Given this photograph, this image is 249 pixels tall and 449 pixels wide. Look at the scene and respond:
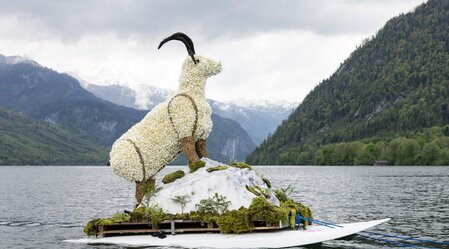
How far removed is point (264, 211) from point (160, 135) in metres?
5.44

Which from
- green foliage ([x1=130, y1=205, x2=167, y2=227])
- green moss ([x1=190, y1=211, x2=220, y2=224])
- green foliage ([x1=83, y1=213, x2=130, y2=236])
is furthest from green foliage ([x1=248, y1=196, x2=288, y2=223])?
green foliage ([x1=83, y1=213, x2=130, y2=236])

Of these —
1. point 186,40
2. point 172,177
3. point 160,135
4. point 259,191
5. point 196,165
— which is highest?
point 186,40

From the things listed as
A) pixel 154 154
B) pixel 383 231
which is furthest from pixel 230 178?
pixel 383 231

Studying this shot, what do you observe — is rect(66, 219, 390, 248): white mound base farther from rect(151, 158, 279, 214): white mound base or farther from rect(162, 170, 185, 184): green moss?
→ rect(162, 170, 185, 184): green moss

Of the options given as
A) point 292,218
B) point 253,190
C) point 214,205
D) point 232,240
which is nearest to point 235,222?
point 232,240

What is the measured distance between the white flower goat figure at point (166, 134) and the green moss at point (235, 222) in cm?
331

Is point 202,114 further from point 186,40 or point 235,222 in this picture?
point 235,222

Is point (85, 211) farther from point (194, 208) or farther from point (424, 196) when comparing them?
point (424, 196)

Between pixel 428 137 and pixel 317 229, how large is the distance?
181 meters

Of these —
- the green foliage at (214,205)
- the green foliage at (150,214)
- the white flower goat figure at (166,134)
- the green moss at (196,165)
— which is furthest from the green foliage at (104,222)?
the green moss at (196,165)

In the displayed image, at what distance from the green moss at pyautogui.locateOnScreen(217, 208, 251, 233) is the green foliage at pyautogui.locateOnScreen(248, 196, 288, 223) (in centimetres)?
28

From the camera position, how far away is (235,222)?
2341 centimetres

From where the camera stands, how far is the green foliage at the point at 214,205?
23.9m

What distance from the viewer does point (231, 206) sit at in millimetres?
23984
